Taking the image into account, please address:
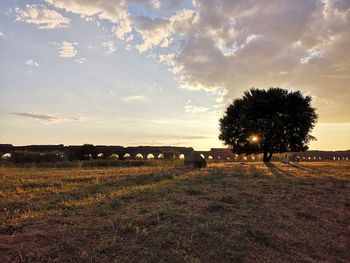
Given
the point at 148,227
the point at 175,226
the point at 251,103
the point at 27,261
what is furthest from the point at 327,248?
the point at 251,103

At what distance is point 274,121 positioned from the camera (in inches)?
1813

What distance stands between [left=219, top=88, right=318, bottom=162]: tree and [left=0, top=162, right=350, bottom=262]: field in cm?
3280

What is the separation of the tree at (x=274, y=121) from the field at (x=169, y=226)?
3280 centimetres

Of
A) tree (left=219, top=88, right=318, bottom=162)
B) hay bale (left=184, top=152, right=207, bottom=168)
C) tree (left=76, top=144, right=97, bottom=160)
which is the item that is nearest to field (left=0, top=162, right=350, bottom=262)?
hay bale (left=184, top=152, right=207, bottom=168)

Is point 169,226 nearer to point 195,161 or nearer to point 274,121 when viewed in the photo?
point 195,161

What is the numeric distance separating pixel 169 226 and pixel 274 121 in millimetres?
39657

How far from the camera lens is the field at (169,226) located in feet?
23.3

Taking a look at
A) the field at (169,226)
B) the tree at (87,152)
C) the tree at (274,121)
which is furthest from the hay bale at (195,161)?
the tree at (87,152)

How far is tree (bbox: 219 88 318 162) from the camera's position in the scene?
1828 inches

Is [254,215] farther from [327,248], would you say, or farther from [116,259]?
[116,259]

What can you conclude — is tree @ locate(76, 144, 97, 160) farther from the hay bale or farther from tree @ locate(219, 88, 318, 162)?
the hay bale

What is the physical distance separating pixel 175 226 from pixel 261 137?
4068 cm

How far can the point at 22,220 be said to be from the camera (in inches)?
341

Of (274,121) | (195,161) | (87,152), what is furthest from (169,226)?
A: (87,152)
